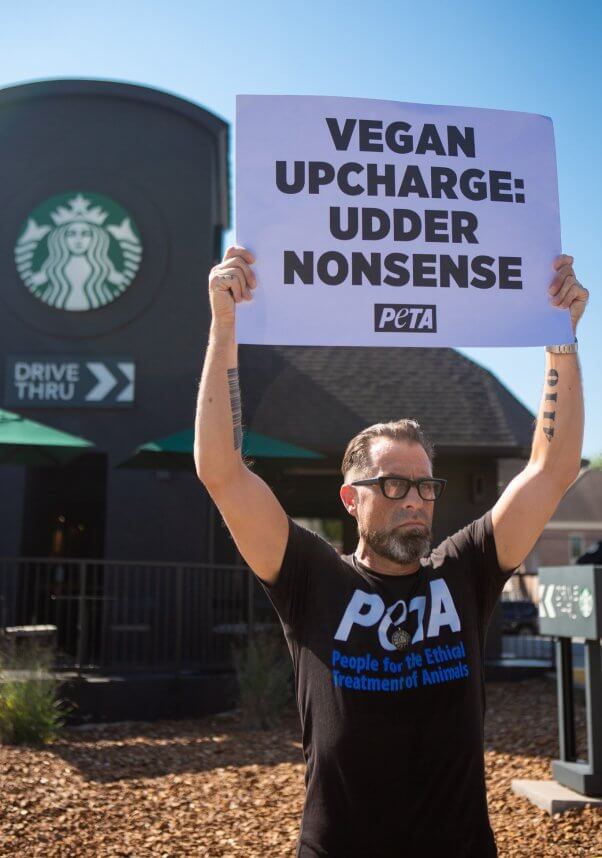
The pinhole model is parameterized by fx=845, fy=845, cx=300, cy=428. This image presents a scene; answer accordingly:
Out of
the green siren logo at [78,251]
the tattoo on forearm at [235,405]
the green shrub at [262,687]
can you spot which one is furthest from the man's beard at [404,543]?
the green siren logo at [78,251]

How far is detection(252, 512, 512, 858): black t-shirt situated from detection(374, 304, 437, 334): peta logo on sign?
2.33ft

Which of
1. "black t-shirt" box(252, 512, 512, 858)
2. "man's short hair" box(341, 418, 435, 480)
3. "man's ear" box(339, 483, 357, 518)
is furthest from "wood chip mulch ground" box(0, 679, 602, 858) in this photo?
"man's short hair" box(341, 418, 435, 480)

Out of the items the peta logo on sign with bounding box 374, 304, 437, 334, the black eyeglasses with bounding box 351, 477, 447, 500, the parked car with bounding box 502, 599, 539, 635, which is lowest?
the parked car with bounding box 502, 599, 539, 635

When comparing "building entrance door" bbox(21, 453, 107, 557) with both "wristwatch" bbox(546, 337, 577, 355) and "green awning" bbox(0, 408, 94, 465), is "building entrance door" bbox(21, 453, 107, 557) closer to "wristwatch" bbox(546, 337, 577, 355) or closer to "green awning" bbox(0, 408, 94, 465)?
"green awning" bbox(0, 408, 94, 465)

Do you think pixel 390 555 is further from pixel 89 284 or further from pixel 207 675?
pixel 89 284

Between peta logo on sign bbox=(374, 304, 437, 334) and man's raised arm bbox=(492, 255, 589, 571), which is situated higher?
peta logo on sign bbox=(374, 304, 437, 334)

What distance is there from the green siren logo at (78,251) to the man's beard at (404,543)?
10728mm

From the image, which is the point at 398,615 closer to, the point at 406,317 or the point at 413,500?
the point at 413,500

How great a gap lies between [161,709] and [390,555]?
24.3ft

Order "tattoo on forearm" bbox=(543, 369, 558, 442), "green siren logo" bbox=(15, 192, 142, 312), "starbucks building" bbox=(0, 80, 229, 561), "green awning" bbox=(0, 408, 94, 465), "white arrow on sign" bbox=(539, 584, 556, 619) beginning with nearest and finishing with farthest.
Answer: "tattoo on forearm" bbox=(543, 369, 558, 442) → "white arrow on sign" bbox=(539, 584, 556, 619) → "green awning" bbox=(0, 408, 94, 465) → "starbucks building" bbox=(0, 80, 229, 561) → "green siren logo" bbox=(15, 192, 142, 312)

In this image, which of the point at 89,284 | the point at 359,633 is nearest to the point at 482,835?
the point at 359,633

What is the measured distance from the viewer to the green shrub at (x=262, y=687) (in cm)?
812

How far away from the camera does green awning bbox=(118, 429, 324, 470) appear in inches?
372

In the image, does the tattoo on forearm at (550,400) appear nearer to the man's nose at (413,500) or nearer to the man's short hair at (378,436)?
the man's short hair at (378,436)
